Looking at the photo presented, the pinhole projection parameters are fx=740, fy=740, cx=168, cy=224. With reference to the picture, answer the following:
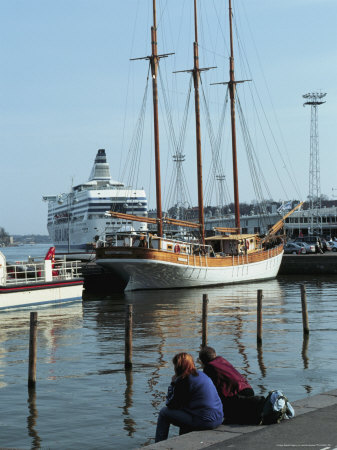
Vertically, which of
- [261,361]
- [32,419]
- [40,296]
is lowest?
[32,419]

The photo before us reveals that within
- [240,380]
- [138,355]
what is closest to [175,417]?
[240,380]

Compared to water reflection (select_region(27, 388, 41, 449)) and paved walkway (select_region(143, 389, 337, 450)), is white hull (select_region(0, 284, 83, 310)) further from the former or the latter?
paved walkway (select_region(143, 389, 337, 450))

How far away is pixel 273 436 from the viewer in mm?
9852

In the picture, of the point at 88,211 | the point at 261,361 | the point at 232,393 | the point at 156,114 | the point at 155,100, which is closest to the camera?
the point at 232,393

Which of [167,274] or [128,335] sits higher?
[167,274]

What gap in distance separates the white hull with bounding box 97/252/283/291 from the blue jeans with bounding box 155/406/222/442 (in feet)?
120

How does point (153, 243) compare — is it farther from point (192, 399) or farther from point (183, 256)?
point (192, 399)

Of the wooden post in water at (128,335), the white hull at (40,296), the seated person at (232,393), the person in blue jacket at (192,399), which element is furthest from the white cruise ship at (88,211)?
the person in blue jacket at (192,399)

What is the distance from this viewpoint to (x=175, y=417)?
10539mm

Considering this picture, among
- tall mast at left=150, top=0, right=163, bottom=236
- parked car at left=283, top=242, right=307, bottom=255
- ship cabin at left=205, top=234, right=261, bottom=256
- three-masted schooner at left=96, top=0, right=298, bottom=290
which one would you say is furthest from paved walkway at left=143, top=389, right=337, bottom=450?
parked car at left=283, top=242, right=307, bottom=255

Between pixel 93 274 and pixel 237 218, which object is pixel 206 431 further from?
pixel 237 218

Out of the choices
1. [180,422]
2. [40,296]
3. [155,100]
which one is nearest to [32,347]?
[180,422]

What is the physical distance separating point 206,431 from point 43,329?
19317 millimetres

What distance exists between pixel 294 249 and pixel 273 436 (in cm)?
6994
